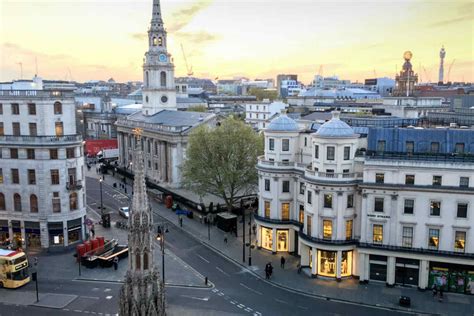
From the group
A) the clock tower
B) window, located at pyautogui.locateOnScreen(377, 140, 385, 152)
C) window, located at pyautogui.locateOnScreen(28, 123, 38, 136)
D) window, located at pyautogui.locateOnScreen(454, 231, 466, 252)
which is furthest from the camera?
the clock tower

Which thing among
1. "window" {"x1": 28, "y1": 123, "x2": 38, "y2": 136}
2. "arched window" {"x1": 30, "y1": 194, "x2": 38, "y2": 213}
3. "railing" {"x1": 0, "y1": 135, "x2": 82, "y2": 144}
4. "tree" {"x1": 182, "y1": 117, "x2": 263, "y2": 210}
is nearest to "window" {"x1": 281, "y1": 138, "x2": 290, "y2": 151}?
"tree" {"x1": 182, "y1": 117, "x2": 263, "y2": 210}

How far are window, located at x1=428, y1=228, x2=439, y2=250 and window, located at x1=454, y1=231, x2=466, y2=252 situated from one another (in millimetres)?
1689

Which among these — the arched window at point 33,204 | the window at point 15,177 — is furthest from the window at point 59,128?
the arched window at point 33,204

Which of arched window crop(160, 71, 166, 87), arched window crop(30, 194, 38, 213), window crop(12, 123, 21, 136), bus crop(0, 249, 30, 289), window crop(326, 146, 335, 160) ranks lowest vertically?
bus crop(0, 249, 30, 289)

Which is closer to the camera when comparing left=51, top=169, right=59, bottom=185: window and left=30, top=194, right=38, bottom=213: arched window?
left=51, top=169, right=59, bottom=185: window

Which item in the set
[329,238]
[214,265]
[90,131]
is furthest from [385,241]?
[90,131]

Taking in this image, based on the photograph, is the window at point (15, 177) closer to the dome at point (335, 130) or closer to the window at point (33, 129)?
the window at point (33, 129)

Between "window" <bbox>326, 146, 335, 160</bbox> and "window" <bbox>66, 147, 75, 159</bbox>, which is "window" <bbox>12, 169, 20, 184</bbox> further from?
"window" <bbox>326, 146, 335, 160</bbox>

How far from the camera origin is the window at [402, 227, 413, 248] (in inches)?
1789

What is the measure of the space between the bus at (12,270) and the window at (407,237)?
38.3 m

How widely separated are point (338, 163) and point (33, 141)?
35.7m

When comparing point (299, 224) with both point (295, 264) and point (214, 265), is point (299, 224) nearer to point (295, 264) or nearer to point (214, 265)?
point (295, 264)

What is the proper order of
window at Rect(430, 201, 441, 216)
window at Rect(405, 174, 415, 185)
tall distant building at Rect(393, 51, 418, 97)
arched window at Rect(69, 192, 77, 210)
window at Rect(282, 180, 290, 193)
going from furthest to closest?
tall distant building at Rect(393, 51, 418, 97) < arched window at Rect(69, 192, 77, 210) < window at Rect(282, 180, 290, 193) < window at Rect(405, 174, 415, 185) < window at Rect(430, 201, 441, 216)

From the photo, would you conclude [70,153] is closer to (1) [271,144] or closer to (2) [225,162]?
(2) [225,162]
